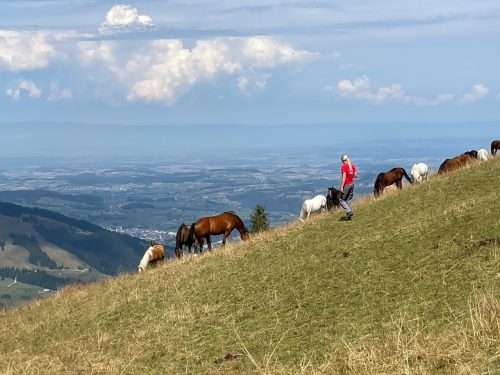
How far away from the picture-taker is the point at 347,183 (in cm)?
2583

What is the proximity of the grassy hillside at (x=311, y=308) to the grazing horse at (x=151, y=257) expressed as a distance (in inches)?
179

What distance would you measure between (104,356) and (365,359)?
22.8 ft

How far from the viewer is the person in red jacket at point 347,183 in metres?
25.3

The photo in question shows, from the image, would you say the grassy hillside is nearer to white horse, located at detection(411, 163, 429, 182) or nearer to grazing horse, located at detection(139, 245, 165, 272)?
grazing horse, located at detection(139, 245, 165, 272)

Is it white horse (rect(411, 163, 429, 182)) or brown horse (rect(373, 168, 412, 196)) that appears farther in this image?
white horse (rect(411, 163, 429, 182))

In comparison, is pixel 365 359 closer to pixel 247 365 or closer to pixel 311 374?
pixel 311 374

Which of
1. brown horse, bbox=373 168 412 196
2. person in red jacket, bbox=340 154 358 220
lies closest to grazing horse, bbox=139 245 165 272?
person in red jacket, bbox=340 154 358 220

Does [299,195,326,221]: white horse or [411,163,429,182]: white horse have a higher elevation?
[411,163,429,182]: white horse

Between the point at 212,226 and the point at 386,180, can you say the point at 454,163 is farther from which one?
the point at 212,226

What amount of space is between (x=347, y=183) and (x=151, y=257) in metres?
10.6

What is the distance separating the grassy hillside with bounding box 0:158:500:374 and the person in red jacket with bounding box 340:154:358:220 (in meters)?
0.64

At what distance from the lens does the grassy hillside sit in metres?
9.55

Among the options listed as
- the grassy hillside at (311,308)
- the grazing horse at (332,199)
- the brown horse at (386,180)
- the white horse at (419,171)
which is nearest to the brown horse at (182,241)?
the grassy hillside at (311,308)

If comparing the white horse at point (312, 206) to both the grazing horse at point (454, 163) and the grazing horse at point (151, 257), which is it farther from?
the grazing horse at point (151, 257)
